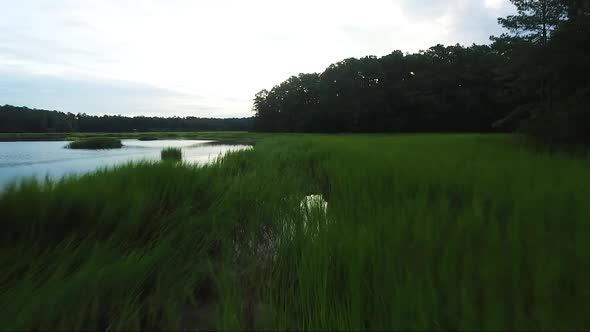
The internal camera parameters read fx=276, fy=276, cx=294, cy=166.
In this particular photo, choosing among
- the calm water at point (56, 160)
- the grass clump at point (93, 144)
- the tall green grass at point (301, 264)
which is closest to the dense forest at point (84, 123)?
the grass clump at point (93, 144)

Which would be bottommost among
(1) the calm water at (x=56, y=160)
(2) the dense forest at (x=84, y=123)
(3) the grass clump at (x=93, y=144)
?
(1) the calm water at (x=56, y=160)

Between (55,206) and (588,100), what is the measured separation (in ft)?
31.7

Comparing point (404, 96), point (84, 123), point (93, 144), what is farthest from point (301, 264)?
point (84, 123)

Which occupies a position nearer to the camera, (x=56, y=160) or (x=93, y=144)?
(x=56, y=160)

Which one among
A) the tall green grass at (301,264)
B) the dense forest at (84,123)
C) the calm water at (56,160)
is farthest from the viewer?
the dense forest at (84,123)

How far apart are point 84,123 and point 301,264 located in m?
68.3

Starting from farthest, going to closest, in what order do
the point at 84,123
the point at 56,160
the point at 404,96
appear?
1. the point at 84,123
2. the point at 404,96
3. the point at 56,160

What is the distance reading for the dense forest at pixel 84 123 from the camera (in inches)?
1202

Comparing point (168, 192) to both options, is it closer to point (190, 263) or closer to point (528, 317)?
point (190, 263)

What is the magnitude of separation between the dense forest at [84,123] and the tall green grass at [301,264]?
4065 cm

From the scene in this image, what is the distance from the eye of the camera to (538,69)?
7957 mm

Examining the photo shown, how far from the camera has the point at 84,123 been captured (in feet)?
179

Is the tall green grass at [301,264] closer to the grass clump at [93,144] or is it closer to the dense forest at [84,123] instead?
the grass clump at [93,144]

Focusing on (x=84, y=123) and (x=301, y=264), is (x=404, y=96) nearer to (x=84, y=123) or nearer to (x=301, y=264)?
(x=301, y=264)
